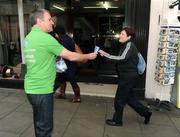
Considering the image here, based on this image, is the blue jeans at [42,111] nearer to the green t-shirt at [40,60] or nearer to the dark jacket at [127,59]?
the green t-shirt at [40,60]

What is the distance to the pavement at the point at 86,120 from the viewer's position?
439cm

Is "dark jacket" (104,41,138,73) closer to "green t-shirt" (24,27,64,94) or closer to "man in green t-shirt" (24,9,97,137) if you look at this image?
"man in green t-shirt" (24,9,97,137)

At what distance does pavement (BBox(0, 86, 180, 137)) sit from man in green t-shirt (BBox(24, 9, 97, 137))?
1.35 m

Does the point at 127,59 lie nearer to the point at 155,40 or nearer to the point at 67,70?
the point at 67,70

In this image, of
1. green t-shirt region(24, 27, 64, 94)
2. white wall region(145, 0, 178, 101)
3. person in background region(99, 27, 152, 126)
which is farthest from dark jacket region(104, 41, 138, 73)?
white wall region(145, 0, 178, 101)

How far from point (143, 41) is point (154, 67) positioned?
70 centimetres

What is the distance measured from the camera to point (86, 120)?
493 cm

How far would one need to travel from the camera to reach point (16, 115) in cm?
506

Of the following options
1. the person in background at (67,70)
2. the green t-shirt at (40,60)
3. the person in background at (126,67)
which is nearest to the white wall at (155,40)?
the person in background at (126,67)

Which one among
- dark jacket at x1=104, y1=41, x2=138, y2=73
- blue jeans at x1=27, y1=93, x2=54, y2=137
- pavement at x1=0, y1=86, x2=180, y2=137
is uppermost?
dark jacket at x1=104, y1=41, x2=138, y2=73

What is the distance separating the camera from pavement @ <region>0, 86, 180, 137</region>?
439cm

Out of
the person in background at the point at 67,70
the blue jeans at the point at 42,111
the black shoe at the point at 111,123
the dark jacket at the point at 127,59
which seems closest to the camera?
the blue jeans at the point at 42,111

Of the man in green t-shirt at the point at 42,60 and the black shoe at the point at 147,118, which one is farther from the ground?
the man in green t-shirt at the point at 42,60

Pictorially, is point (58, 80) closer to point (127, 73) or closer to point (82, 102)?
point (82, 102)
